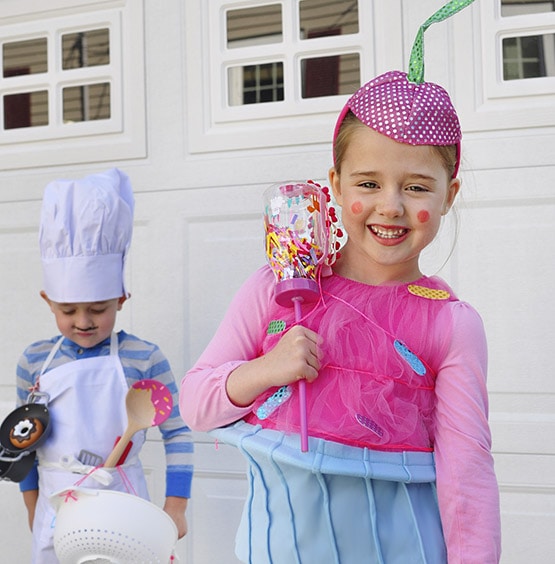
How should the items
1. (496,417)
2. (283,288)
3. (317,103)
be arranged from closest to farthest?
1. (283,288)
2. (496,417)
3. (317,103)

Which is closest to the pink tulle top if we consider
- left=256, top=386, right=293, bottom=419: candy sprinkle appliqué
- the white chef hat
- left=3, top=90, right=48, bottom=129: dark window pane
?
left=256, top=386, right=293, bottom=419: candy sprinkle appliqué

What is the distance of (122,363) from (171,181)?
0.73 m

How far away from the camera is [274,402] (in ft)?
3.77

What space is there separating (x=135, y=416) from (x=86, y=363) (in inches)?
7.4

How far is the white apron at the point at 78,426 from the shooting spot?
1.89 meters

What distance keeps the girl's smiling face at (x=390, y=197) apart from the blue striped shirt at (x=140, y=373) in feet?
3.05

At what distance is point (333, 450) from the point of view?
109 centimetres

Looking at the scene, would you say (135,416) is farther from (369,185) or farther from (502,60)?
(502,60)

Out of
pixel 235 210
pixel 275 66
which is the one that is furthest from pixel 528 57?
pixel 235 210

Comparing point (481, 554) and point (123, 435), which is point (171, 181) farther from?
point (481, 554)

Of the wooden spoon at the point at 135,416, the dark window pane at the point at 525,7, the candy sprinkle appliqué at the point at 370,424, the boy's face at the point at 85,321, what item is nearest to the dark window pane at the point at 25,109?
the boy's face at the point at 85,321

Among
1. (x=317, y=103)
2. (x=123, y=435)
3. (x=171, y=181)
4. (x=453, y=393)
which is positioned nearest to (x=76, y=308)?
(x=123, y=435)

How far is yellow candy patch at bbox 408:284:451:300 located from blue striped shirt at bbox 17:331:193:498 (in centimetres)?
97

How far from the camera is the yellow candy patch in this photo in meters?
1.19
